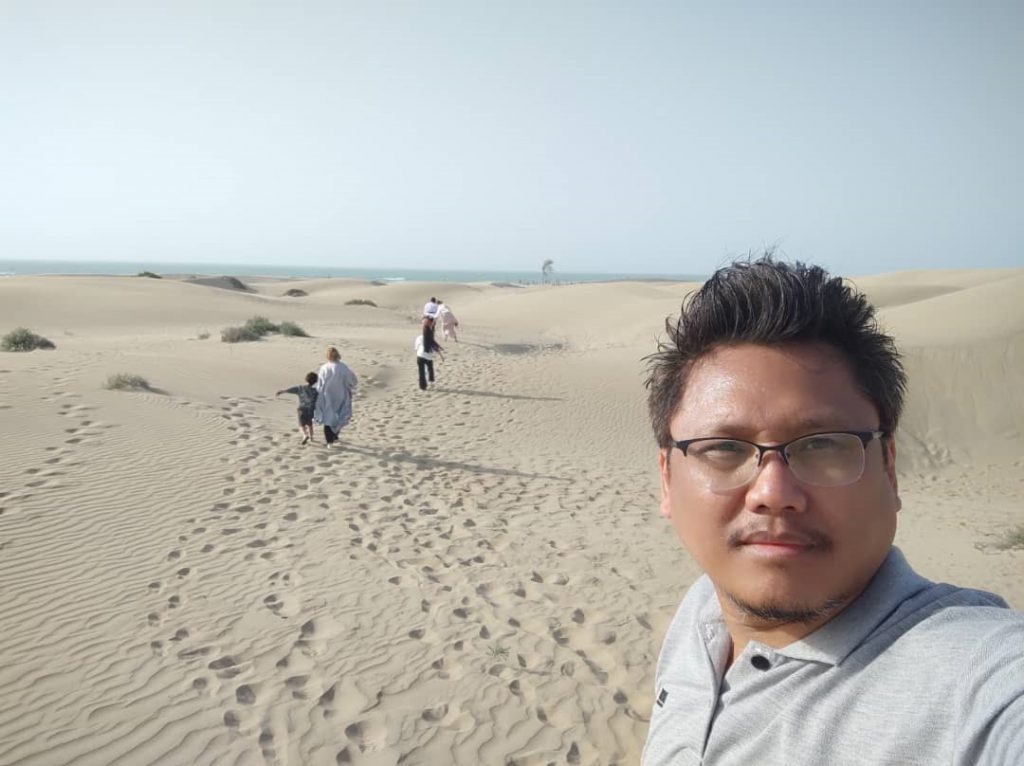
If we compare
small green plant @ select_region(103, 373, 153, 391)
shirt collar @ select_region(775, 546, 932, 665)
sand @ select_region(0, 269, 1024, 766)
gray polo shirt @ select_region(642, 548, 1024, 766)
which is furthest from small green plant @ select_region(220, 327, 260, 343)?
shirt collar @ select_region(775, 546, 932, 665)

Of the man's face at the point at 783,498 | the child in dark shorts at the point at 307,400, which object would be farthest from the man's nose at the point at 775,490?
the child in dark shorts at the point at 307,400

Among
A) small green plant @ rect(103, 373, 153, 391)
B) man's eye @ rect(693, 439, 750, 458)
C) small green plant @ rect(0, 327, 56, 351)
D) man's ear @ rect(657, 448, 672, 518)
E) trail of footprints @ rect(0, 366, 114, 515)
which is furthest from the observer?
small green plant @ rect(0, 327, 56, 351)

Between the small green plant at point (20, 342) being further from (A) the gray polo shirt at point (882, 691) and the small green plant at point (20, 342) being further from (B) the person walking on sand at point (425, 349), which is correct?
(A) the gray polo shirt at point (882, 691)

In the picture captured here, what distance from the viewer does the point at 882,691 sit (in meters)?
1.12

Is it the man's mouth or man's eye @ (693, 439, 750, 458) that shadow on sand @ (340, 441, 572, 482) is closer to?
man's eye @ (693, 439, 750, 458)

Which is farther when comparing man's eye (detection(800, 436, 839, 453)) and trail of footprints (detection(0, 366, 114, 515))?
trail of footprints (detection(0, 366, 114, 515))

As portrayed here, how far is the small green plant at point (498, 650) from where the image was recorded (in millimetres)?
4609

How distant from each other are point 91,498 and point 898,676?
8176mm

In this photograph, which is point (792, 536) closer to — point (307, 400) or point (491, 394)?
point (307, 400)

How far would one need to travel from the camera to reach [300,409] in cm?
987

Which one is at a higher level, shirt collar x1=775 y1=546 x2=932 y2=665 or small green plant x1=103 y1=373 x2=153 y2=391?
shirt collar x1=775 y1=546 x2=932 y2=665

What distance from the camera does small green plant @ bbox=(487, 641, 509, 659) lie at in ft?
15.1

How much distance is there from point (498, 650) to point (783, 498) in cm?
398

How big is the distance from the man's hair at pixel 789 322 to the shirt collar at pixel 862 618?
1.12 ft
